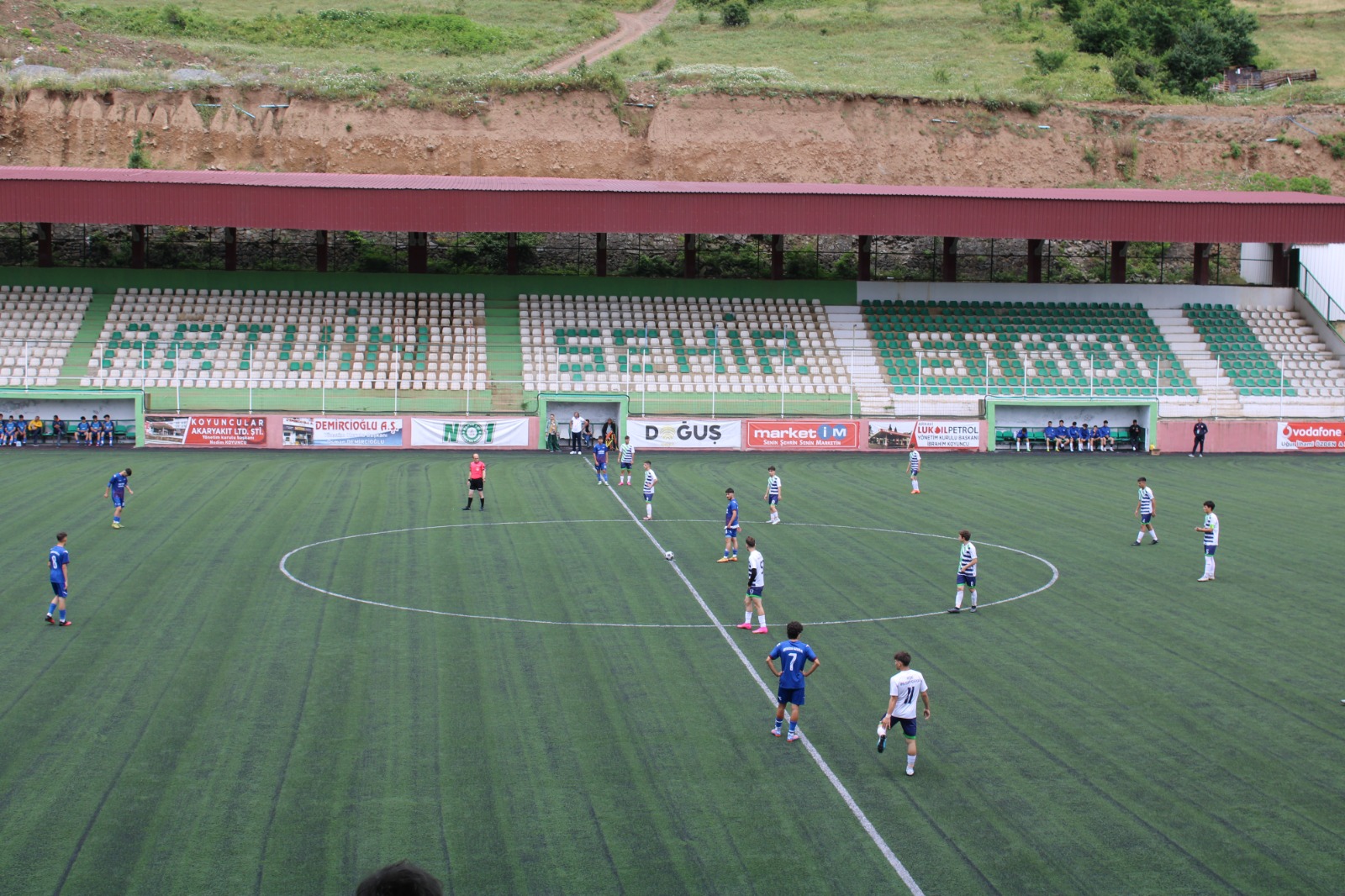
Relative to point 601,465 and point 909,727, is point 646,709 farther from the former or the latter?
point 601,465

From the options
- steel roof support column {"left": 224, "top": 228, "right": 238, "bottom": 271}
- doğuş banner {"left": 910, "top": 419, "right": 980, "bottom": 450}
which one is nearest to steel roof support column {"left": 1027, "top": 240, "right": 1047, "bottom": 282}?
doğuş banner {"left": 910, "top": 419, "right": 980, "bottom": 450}


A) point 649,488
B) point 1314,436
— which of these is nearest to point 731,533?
point 649,488

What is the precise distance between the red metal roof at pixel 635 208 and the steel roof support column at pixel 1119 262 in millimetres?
2829

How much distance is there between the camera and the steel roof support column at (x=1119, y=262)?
2398 inches

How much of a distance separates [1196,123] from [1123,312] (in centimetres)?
2327

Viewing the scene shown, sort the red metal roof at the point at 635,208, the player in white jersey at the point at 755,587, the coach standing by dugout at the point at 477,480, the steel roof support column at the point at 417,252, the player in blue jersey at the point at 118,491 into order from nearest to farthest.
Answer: the player in white jersey at the point at 755,587 → the player in blue jersey at the point at 118,491 → the coach standing by dugout at the point at 477,480 → the red metal roof at the point at 635,208 → the steel roof support column at the point at 417,252

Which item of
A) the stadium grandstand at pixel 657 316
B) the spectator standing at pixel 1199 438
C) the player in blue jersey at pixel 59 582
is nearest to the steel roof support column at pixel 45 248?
the stadium grandstand at pixel 657 316

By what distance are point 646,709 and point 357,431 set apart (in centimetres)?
3280

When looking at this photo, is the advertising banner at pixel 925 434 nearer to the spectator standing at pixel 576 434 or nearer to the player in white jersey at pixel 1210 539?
the spectator standing at pixel 576 434

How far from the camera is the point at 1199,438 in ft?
162

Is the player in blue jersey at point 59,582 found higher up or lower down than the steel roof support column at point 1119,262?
lower down

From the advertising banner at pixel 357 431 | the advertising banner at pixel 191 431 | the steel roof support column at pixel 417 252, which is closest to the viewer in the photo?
the advertising banner at pixel 191 431

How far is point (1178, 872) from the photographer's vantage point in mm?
11672

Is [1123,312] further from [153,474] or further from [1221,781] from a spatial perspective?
[1221,781]
